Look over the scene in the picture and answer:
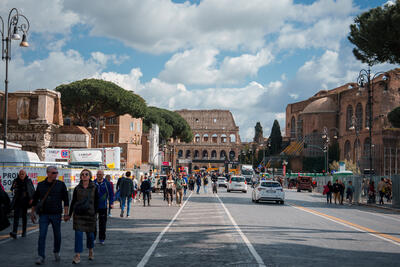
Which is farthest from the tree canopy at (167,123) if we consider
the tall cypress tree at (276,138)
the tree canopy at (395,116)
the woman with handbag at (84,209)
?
the woman with handbag at (84,209)

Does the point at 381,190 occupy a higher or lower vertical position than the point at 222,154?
lower

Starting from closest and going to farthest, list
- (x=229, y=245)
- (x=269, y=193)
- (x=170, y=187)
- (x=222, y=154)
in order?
(x=229, y=245), (x=170, y=187), (x=269, y=193), (x=222, y=154)

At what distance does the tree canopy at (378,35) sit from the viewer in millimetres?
27938

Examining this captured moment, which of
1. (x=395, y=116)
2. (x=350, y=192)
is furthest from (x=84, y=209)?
(x=395, y=116)

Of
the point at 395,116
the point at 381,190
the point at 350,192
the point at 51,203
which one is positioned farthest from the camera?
the point at 395,116

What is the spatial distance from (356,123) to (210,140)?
329ft

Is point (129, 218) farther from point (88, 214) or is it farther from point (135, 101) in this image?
point (135, 101)

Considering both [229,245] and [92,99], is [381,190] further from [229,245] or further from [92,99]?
[92,99]

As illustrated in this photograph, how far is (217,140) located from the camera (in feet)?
526

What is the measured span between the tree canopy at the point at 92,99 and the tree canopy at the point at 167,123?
31322 mm

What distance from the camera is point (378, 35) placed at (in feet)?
93.8

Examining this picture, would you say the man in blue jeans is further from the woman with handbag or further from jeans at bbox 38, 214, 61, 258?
the woman with handbag

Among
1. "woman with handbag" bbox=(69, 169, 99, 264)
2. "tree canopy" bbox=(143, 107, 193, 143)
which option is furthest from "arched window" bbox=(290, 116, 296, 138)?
"woman with handbag" bbox=(69, 169, 99, 264)

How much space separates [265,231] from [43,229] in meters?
6.66
